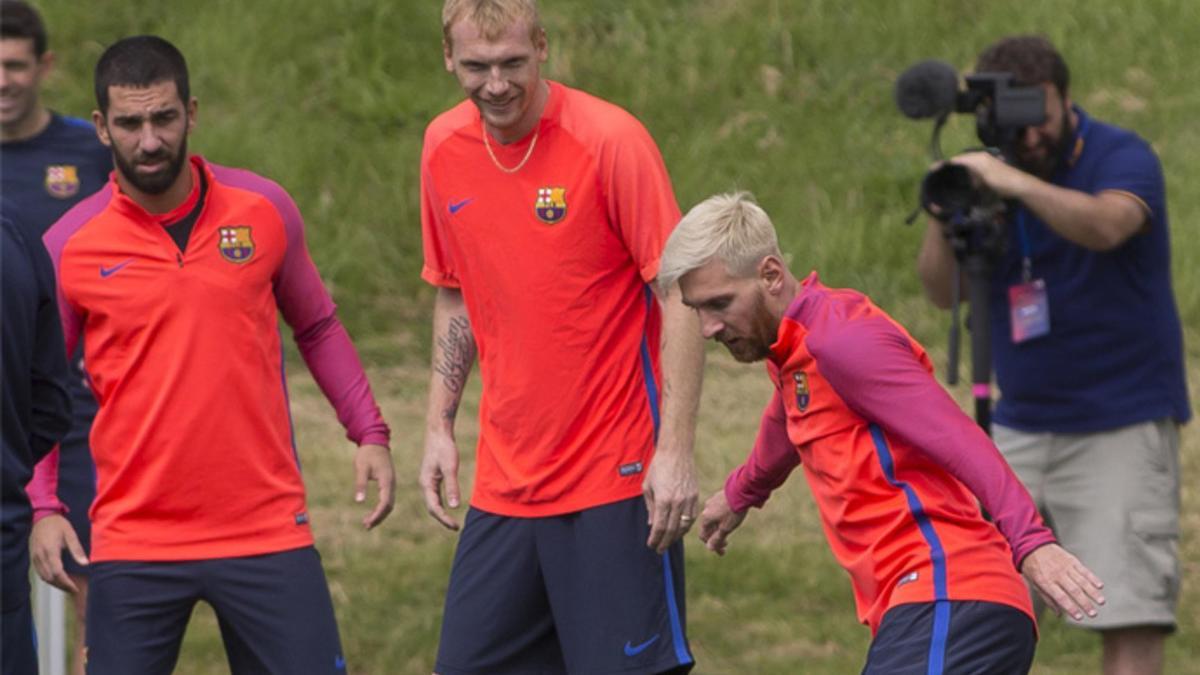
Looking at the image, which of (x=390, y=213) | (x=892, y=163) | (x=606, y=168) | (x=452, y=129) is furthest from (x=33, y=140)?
(x=892, y=163)

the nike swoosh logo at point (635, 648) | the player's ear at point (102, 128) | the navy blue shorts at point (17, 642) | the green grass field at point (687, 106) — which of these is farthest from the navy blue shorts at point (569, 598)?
the green grass field at point (687, 106)

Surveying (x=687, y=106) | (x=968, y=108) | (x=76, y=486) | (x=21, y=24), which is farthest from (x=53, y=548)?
(x=687, y=106)

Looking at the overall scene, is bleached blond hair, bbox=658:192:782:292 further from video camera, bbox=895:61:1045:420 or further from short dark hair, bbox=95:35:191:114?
short dark hair, bbox=95:35:191:114

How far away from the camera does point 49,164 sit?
7.47 metres

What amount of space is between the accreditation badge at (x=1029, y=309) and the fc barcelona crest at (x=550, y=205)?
1.64 metres

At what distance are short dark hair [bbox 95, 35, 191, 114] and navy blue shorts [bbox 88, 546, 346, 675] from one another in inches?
48.9

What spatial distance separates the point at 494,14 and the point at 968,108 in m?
1.48

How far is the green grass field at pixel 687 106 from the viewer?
43.4ft

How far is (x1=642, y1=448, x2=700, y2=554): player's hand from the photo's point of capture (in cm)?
592

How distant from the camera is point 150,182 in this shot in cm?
620

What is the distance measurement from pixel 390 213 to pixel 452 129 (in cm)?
779

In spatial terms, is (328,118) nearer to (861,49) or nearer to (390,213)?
(390,213)

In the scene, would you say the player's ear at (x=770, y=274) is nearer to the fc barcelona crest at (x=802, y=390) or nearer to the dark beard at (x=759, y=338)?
the dark beard at (x=759, y=338)

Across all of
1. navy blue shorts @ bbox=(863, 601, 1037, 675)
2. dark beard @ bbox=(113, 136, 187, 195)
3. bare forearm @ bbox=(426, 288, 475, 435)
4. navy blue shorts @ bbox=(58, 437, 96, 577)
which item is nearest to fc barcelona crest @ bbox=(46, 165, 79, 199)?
navy blue shorts @ bbox=(58, 437, 96, 577)
